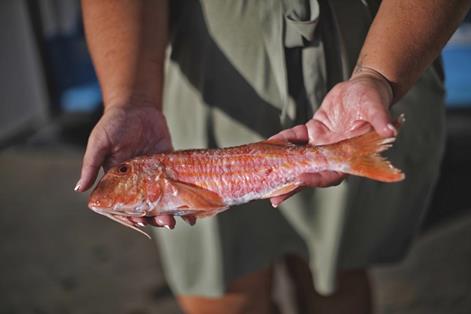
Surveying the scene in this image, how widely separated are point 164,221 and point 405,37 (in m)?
0.84

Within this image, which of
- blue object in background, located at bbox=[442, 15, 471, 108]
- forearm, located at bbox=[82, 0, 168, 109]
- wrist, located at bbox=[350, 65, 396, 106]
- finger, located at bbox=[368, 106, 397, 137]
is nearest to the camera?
finger, located at bbox=[368, 106, 397, 137]

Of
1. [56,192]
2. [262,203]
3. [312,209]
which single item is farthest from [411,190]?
[56,192]

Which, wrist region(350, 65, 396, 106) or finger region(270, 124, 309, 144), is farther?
finger region(270, 124, 309, 144)

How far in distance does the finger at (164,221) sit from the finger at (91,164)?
7.9 inches

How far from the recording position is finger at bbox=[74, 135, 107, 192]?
152 cm

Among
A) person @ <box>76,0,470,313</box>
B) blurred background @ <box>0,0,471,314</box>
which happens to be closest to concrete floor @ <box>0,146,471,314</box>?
blurred background @ <box>0,0,471,314</box>

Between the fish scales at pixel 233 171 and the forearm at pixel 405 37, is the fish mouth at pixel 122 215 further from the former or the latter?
the forearm at pixel 405 37

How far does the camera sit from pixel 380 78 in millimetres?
1541

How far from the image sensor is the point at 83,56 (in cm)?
476

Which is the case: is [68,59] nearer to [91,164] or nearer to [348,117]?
[91,164]

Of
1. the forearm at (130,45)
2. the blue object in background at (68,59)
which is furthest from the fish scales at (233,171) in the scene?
the blue object in background at (68,59)

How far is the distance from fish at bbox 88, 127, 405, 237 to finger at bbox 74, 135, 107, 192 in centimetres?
6

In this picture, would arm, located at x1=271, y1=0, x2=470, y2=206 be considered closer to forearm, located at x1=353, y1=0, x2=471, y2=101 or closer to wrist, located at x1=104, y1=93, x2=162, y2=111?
forearm, located at x1=353, y1=0, x2=471, y2=101

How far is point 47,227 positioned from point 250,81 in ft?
7.27
